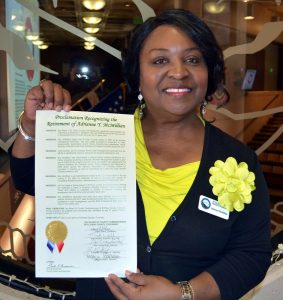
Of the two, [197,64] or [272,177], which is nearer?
[197,64]

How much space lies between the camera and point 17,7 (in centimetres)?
159

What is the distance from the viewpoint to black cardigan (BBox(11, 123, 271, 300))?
90 centimetres

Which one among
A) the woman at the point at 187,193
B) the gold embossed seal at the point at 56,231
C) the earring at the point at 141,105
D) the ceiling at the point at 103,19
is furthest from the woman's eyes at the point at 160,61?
the ceiling at the point at 103,19

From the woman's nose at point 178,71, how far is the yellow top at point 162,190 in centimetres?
19

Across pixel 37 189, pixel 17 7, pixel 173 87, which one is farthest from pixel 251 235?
pixel 17 7

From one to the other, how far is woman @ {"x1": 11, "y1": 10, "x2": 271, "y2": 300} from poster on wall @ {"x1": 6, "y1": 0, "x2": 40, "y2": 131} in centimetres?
72

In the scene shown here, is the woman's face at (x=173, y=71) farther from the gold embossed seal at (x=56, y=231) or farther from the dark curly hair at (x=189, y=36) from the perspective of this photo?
the gold embossed seal at (x=56, y=231)

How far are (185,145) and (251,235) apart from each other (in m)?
0.24

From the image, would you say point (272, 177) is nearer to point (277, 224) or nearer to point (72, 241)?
point (277, 224)

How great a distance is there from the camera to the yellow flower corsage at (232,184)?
902 mm

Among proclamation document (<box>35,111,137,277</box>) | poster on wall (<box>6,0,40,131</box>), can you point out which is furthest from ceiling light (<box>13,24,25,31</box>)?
proclamation document (<box>35,111,137,277</box>)

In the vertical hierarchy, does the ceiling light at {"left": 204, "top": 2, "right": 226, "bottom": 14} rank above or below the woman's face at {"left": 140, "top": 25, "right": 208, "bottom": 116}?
above

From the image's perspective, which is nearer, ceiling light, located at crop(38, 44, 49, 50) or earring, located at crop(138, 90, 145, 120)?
earring, located at crop(138, 90, 145, 120)

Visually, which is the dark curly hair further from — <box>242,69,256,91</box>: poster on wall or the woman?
<box>242,69,256,91</box>: poster on wall
